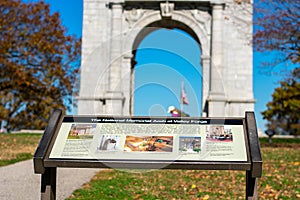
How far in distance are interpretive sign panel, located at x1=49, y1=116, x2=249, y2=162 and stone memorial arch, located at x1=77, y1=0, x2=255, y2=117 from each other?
16.6m

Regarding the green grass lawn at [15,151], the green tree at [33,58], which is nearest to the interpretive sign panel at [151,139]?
the green grass lawn at [15,151]

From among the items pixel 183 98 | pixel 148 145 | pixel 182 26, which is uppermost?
pixel 182 26

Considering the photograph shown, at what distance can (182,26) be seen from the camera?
2334 cm

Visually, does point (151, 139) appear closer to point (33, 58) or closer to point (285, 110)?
point (33, 58)

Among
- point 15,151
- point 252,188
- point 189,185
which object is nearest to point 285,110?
point 15,151

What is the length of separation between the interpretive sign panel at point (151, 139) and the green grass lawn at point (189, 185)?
7.84 feet

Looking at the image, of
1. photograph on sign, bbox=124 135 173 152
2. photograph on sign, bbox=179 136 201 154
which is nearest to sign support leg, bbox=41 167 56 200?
photograph on sign, bbox=124 135 173 152

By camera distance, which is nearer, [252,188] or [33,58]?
[252,188]

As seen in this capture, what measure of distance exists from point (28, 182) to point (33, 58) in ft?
76.2

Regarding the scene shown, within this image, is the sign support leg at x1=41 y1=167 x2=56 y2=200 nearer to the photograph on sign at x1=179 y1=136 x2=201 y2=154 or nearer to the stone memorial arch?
the photograph on sign at x1=179 y1=136 x2=201 y2=154

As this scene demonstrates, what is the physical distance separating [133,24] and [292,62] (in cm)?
869

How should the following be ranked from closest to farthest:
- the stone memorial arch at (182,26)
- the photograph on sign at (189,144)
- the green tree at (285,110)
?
the photograph on sign at (189,144), the stone memorial arch at (182,26), the green tree at (285,110)

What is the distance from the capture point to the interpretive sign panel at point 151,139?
448cm

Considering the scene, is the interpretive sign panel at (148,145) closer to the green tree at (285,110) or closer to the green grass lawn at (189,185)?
the green grass lawn at (189,185)
